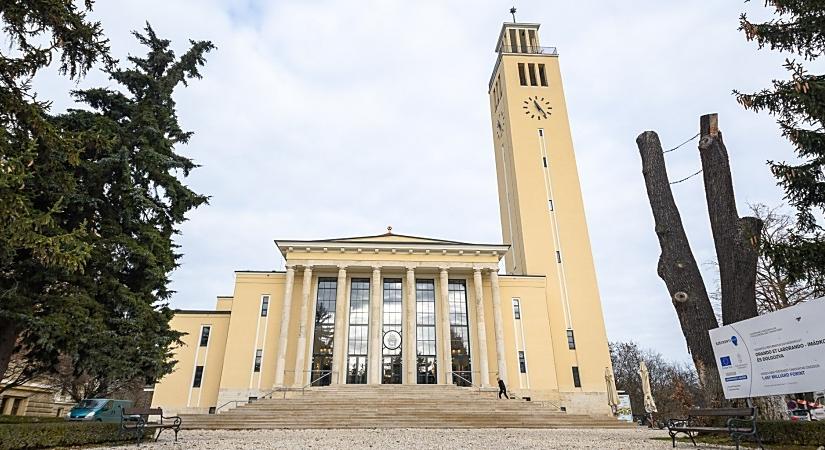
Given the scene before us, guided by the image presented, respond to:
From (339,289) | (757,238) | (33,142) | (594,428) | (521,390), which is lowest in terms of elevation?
(594,428)

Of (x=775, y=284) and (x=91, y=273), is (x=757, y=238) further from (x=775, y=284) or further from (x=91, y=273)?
(x=775, y=284)

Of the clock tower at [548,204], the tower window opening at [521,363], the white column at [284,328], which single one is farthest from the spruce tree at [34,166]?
the clock tower at [548,204]

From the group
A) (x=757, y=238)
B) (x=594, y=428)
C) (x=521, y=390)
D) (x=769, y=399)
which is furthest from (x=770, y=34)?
(x=521, y=390)

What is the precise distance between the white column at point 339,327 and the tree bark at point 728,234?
19.9 metres

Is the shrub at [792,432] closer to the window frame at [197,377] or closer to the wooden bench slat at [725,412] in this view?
the wooden bench slat at [725,412]

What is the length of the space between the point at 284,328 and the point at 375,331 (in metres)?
5.03

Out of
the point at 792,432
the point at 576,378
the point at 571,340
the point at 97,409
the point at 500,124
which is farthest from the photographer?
the point at 500,124

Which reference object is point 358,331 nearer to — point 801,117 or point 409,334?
point 409,334

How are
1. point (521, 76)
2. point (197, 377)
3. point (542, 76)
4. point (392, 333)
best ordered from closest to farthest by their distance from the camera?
point (197, 377) → point (392, 333) → point (521, 76) → point (542, 76)

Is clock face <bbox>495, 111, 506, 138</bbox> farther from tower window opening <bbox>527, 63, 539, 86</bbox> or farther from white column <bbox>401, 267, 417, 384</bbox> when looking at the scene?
white column <bbox>401, 267, 417, 384</bbox>

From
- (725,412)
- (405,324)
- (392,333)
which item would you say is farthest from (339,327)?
(725,412)

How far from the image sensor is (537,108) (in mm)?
34875

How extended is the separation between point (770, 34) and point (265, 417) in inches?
704

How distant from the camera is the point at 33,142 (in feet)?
24.3
